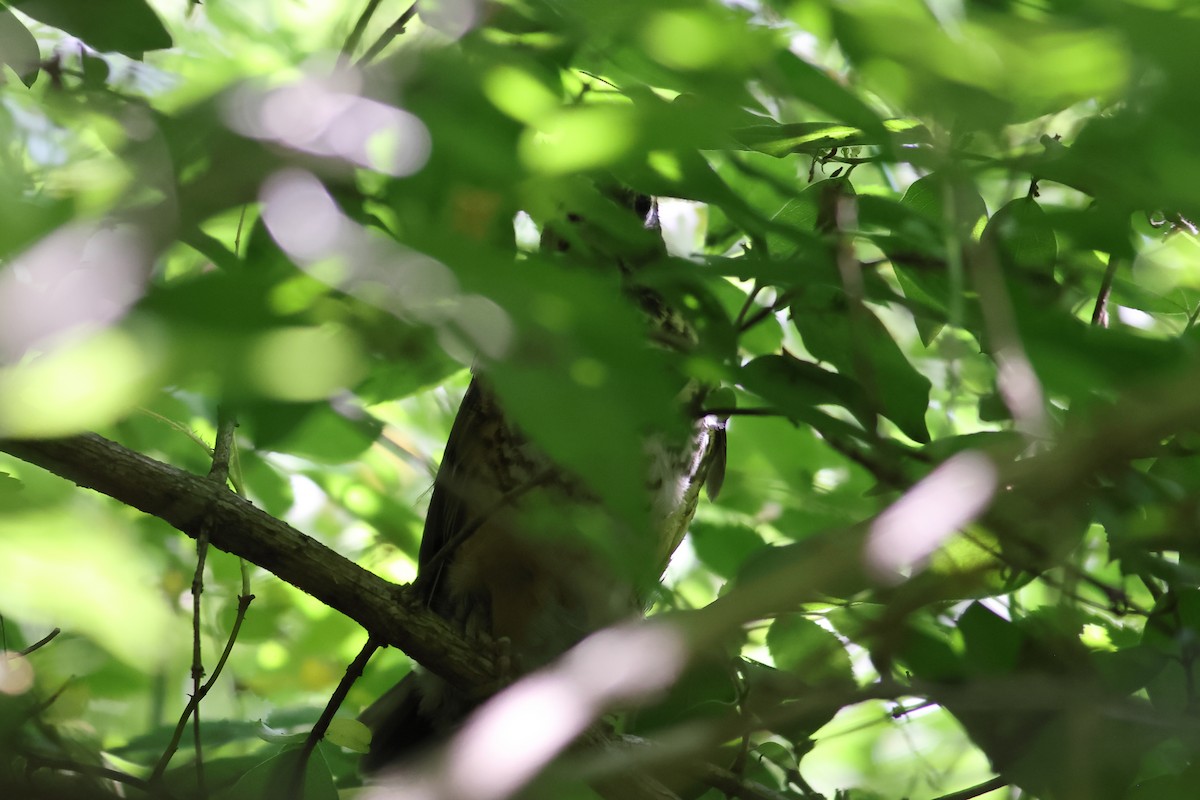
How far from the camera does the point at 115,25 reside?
1.00 metres

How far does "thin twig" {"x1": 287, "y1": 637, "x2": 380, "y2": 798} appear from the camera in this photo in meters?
1.16

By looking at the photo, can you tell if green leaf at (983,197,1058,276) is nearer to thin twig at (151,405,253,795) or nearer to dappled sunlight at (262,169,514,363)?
dappled sunlight at (262,169,514,363)

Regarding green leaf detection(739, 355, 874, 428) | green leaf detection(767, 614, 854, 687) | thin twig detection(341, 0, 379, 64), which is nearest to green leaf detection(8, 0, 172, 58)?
thin twig detection(341, 0, 379, 64)

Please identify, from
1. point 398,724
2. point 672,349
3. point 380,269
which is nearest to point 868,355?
point 672,349

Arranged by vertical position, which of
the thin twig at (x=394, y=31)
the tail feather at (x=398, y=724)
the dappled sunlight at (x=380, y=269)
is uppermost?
the dappled sunlight at (x=380, y=269)

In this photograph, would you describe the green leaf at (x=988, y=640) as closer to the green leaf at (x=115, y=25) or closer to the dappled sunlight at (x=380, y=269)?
the dappled sunlight at (x=380, y=269)

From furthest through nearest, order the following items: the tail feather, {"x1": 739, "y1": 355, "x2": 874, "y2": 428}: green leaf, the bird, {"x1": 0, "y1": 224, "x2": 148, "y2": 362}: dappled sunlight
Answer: the tail feather
the bird
{"x1": 739, "y1": 355, "x2": 874, "y2": 428}: green leaf
{"x1": 0, "y1": 224, "x2": 148, "y2": 362}: dappled sunlight

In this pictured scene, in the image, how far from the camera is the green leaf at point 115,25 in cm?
98

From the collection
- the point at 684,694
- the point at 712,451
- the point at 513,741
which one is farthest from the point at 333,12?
the point at 513,741

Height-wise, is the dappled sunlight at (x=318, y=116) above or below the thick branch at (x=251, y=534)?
above

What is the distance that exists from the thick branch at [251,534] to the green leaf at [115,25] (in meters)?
0.44

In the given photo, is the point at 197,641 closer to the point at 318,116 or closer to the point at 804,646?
the point at 804,646

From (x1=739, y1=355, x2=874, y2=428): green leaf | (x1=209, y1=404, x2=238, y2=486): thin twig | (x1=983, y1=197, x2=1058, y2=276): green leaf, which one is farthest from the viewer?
(x1=209, y1=404, x2=238, y2=486): thin twig

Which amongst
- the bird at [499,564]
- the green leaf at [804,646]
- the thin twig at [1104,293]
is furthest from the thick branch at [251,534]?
the thin twig at [1104,293]
